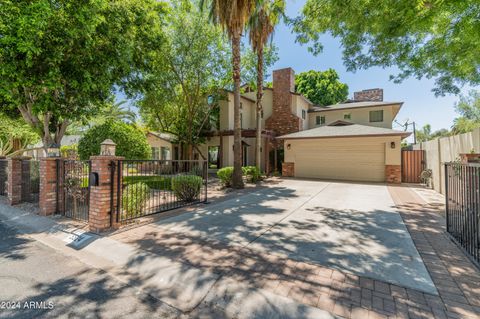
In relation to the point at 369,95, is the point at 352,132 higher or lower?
lower

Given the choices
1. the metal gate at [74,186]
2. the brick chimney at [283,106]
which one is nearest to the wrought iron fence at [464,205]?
the metal gate at [74,186]

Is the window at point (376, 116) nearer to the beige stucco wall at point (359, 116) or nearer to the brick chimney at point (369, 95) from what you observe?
the beige stucco wall at point (359, 116)

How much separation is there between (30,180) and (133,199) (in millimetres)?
5570

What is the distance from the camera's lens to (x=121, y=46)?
340 inches

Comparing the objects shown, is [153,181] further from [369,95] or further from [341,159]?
[369,95]

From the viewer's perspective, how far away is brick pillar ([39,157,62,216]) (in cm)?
641

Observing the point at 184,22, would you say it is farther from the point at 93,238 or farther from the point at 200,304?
the point at 200,304

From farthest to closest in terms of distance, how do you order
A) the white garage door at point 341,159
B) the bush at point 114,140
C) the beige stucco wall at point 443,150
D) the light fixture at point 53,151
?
1. the white garage door at point 341,159
2. the bush at point 114,140
3. the beige stucco wall at point 443,150
4. the light fixture at point 53,151

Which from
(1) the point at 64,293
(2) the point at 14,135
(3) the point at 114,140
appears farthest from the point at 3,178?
(2) the point at 14,135

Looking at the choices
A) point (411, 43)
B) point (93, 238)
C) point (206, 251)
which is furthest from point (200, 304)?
point (411, 43)

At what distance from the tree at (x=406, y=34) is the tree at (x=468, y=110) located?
31.0 meters

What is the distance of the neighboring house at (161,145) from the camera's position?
2072cm

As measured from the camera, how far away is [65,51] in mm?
7699

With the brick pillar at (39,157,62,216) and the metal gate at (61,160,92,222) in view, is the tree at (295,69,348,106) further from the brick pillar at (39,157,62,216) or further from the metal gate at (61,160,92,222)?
the brick pillar at (39,157,62,216)
